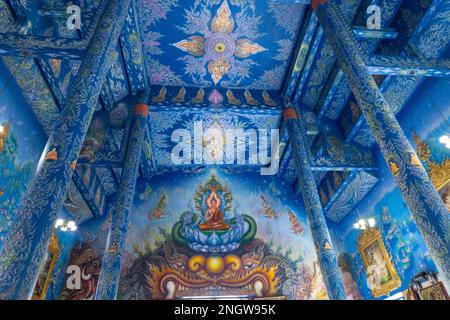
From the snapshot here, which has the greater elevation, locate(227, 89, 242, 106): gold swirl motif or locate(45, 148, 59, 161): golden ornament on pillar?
locate(227, 89, 242, 106): gold swirl motif

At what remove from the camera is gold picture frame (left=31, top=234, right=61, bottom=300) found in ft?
24.5

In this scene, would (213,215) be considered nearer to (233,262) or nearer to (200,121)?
(233,262)

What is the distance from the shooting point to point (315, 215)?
647 centimetres

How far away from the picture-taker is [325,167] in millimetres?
7480

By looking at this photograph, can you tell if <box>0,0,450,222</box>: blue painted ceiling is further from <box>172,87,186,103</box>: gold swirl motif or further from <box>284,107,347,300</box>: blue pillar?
<box>284,107,347,300</box>: blue pillar

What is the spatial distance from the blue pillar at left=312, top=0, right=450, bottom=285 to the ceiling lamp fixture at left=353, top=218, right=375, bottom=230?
5.36 metres

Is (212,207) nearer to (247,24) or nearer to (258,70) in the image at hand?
(258,70)

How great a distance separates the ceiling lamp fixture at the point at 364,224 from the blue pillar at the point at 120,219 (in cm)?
662

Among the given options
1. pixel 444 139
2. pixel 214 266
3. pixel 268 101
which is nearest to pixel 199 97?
pixel 268 101

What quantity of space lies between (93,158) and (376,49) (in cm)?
731

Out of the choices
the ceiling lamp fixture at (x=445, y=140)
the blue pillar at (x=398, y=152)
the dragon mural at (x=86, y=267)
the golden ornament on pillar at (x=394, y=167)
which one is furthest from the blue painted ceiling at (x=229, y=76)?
the golden ornament on pillar at (x=394, y=167)

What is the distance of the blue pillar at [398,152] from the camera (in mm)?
3096

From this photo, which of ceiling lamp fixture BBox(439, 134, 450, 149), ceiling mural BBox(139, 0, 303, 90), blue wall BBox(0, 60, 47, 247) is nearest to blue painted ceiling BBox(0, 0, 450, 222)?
ceiling mural BBox(139, 0, 303, 90)

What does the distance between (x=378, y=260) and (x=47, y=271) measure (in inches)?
366
